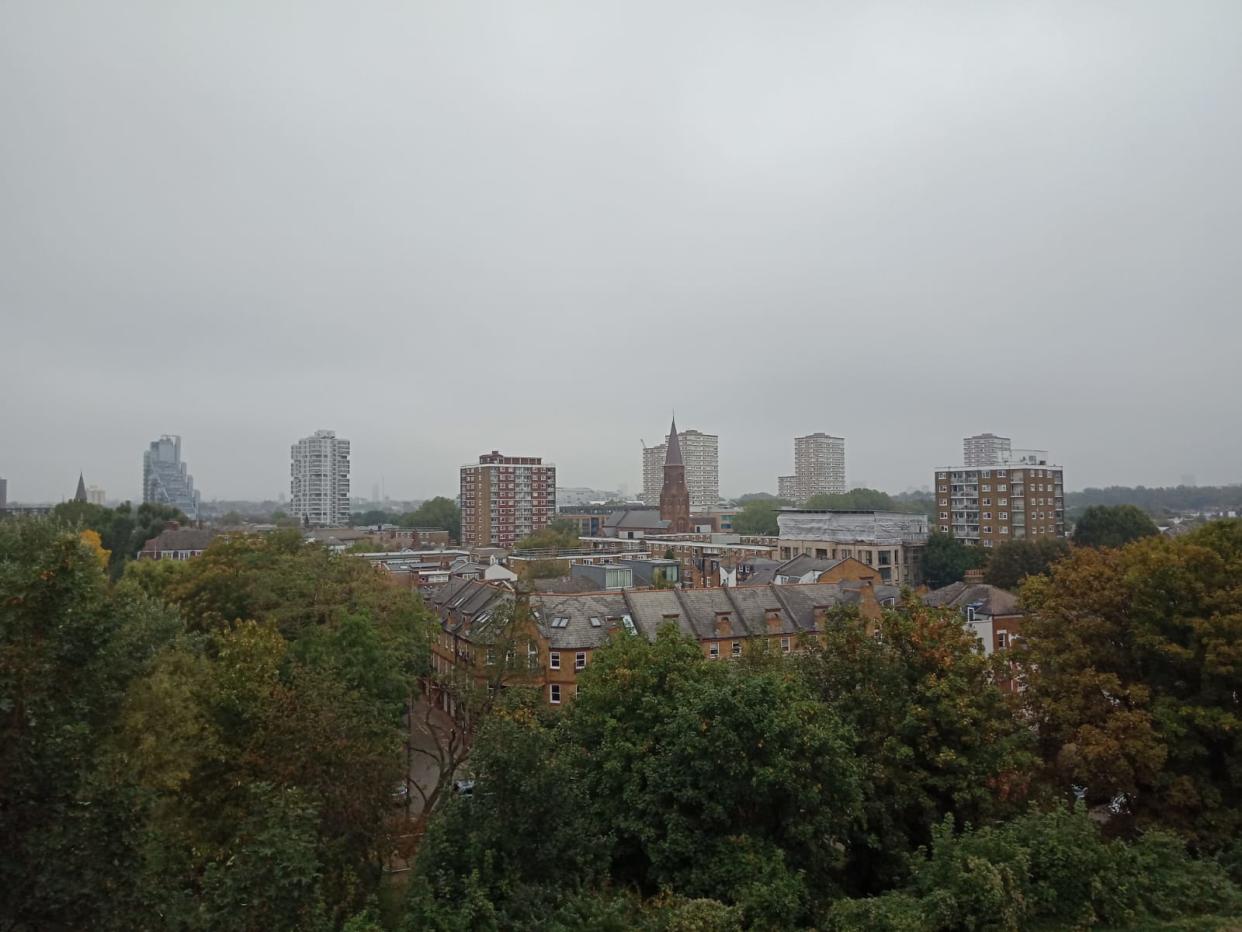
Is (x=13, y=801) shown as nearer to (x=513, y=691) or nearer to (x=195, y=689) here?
(x=195, y=689)

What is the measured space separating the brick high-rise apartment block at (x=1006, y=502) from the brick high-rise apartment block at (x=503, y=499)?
71.8 meters

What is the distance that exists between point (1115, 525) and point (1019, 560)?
1581 centimetres

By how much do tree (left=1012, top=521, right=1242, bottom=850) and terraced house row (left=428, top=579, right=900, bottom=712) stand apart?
431 inches

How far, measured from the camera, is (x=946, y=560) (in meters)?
83.1

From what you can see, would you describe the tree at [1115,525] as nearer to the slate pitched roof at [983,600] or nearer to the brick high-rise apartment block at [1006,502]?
the brick high-rise apartment block at [1006,502]

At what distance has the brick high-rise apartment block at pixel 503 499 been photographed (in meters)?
144

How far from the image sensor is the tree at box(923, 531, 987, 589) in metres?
82.9

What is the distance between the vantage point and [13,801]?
1102cm

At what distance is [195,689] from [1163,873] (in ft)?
71.7

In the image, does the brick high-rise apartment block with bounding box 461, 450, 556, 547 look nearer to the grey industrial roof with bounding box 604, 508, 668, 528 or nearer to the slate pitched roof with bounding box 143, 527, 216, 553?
the grey industrial roof with bounding box 604, 508, 668, 528

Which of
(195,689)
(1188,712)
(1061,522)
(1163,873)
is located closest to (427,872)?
(195,689)

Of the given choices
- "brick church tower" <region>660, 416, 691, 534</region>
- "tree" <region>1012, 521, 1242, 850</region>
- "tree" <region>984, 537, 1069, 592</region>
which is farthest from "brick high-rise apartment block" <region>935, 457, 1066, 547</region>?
"tree" <region>1012, 521, 1242, 850</region>

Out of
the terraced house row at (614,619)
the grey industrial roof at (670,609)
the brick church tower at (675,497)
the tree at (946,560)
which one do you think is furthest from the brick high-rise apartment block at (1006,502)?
the grey industrial roof at (670,609)

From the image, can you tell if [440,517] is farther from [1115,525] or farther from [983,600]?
[983,600]
